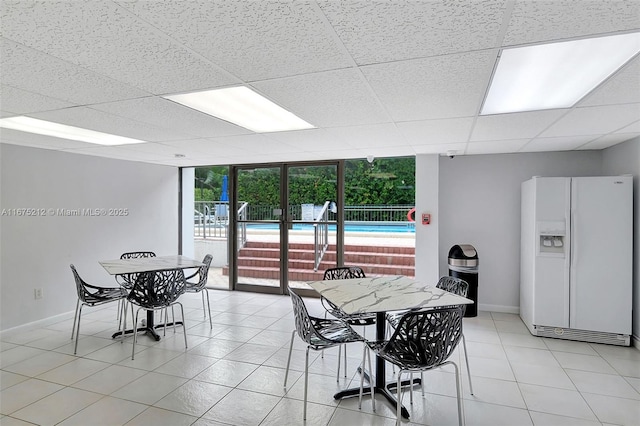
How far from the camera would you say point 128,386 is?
116 inches

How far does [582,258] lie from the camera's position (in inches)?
154

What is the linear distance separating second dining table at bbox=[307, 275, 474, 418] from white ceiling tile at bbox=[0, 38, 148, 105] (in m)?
2.05

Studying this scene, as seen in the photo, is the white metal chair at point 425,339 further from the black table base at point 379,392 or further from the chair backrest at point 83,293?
the chair backrest at point 83,293

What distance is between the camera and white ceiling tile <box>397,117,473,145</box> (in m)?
3.20

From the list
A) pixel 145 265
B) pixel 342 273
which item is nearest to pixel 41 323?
pixel 145 265

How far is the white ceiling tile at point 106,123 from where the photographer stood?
288 cm

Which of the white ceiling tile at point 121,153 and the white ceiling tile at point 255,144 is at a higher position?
the white ceiling tile at point 255,144

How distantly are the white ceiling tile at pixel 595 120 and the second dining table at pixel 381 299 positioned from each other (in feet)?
5.86

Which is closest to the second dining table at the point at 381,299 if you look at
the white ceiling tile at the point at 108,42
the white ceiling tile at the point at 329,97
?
the white ceiling tile at the point at 329,97

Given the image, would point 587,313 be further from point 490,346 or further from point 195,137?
point 195,137

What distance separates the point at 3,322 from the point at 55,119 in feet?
8.94

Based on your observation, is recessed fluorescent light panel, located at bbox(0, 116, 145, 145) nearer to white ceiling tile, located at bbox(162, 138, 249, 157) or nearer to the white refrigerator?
white ceiling tile, located at bbox(162, 138, 249, 157)

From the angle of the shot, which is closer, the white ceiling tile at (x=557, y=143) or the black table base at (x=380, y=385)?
the black table base at (x=380, y=385)

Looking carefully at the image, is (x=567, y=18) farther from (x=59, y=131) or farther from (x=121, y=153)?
(x=121, y=153)
